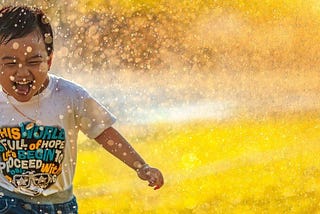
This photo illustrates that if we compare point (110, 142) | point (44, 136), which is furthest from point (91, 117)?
point (44, 136)

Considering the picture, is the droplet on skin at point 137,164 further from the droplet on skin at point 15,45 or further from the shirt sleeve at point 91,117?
the droplet on skin at point 15,45

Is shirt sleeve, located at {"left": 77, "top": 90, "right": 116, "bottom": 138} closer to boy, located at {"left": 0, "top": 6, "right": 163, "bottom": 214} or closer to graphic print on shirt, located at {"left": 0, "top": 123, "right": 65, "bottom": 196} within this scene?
boy, located at {"left": 0, "top": 6, "right": 163, "bottom": 214}

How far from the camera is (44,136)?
3094 millimetres

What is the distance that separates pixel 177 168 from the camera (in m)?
5.47

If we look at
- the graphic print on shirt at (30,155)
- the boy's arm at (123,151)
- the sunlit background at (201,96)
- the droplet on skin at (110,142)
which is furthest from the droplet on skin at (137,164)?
the sunlit background at (201,96)

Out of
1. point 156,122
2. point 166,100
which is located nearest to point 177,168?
point 156,122

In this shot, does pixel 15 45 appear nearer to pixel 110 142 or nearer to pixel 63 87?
pixel 63 87

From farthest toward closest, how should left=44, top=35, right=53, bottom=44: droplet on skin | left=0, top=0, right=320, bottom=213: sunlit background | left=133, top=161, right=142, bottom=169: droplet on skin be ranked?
left=0, top=0, right=320, bottom=213: sunlit background
left=133, top=161, right=142, bottom=169: droplet on skin
left=44, top=35, right=53, bottom=44: droplet on skin

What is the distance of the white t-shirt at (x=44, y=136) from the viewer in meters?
3.07

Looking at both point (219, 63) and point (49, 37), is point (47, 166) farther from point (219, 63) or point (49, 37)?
point (219, 63)

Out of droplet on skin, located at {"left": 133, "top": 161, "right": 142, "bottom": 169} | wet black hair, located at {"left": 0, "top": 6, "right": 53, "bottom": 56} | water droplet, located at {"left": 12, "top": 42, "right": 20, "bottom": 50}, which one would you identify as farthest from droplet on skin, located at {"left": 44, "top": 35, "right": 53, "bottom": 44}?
droplet on skin, located at {"left": 133, "top": 161, "right": 142, "bottom": 169}

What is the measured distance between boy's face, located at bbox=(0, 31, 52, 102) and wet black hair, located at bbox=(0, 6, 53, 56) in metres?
0.02

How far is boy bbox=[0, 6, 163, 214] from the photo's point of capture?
120 inches

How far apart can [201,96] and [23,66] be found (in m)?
5.56
